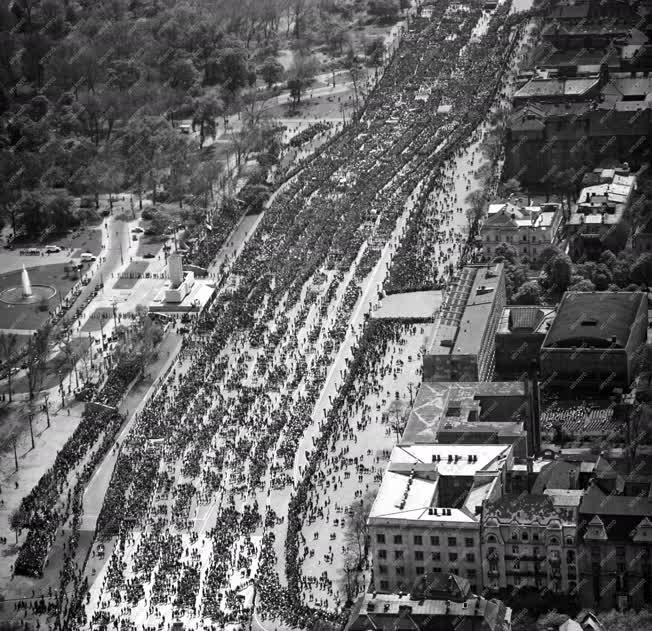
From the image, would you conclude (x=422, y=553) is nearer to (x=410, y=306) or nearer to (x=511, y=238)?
(x=410, y=306)

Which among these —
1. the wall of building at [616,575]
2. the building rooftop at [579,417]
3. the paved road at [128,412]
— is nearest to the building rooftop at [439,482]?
the wall of building at [616,575]

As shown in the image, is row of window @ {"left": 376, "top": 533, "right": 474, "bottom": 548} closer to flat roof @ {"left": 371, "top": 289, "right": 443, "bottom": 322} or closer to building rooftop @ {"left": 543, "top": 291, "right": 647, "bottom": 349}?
building rooftop @ {"left": 543, "top": 291, "right": 647, "bottom": 349}

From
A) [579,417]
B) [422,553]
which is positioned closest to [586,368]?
[579,417]

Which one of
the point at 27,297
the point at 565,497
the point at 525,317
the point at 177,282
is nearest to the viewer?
the point at 565,497

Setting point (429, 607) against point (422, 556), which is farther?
point (422, 556)

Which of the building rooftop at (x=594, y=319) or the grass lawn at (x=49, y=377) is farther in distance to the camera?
the grass lawn at (x=49, y=377)

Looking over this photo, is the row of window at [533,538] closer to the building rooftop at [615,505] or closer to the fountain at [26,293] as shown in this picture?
the building rooftop at [615,505]

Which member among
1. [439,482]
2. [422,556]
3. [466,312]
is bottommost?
[466,312]

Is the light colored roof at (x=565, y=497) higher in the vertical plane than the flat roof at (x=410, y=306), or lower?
higher
